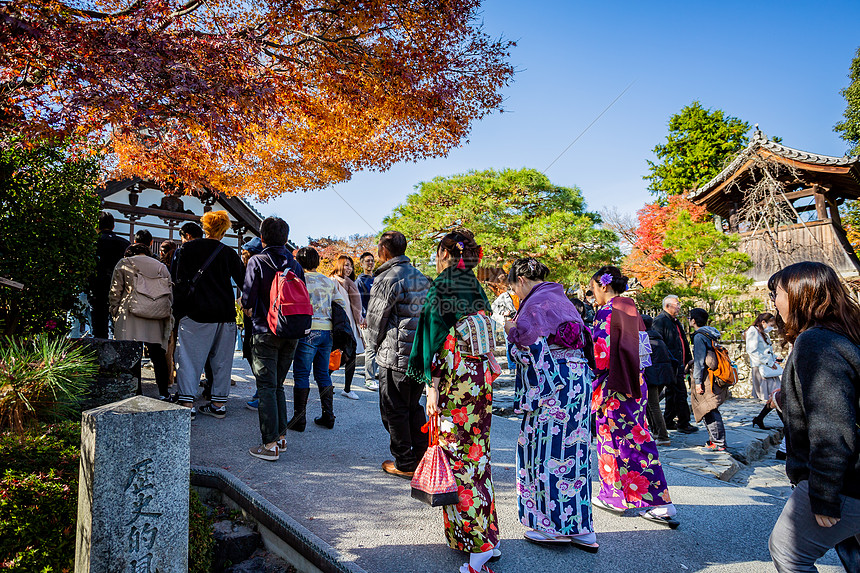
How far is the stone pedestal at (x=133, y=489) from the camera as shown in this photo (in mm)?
2135

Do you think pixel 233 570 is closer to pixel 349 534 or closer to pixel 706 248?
pixel 349 534

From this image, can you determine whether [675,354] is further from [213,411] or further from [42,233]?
[42,233]

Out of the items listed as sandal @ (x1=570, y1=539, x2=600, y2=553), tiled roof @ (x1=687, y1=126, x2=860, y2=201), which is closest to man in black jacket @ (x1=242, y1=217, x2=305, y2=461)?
sandal @ (x1=570, y1=539, x2=600, y2=553)

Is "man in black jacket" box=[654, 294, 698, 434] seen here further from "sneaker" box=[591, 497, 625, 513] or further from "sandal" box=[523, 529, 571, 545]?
"sandal" box=[523, 529, 571, 545]

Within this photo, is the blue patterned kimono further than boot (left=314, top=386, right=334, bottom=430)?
No

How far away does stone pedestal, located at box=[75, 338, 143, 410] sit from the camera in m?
4.19

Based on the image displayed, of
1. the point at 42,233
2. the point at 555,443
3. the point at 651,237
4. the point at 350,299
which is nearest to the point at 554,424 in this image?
the point at 555,443

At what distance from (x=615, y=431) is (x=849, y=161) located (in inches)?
582

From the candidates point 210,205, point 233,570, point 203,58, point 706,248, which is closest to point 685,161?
point 706,248

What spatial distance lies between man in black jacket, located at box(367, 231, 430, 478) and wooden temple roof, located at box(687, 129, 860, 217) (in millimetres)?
13616

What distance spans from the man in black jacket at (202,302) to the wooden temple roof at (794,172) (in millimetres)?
14437

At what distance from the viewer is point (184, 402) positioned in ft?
16.0

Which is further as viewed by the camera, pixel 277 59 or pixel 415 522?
pixel 277 59

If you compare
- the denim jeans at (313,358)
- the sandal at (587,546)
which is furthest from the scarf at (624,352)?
the denim jeans at (313,358)
